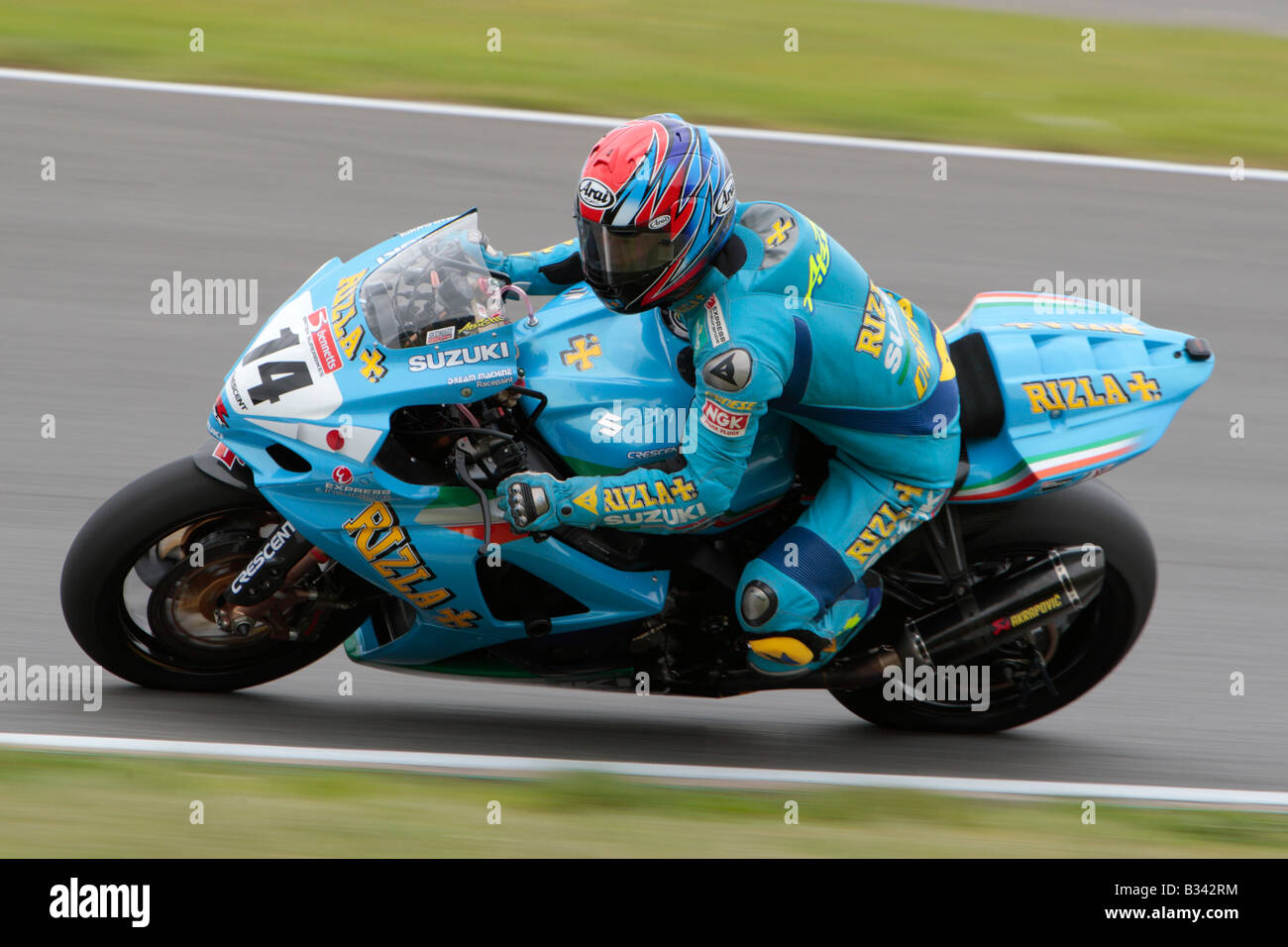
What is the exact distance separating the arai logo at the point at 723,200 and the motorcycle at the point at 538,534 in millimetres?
474

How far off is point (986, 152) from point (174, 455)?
5052 mm

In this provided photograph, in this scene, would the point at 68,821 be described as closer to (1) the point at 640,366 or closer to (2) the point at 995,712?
(1) the point at 640,366

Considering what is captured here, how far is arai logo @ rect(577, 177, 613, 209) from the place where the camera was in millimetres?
3885

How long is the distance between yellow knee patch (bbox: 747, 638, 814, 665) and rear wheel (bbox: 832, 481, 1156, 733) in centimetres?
Result: 42

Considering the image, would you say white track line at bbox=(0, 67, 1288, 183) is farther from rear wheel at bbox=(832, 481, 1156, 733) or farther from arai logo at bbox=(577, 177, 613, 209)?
arai logo at bbox=(577, 177, 613, 209)

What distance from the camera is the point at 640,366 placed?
440cm

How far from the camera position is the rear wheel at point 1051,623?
4.78 meters

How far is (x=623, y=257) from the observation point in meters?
3.96

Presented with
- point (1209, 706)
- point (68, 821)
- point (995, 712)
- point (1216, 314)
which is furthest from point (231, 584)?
point (1216, 314)
